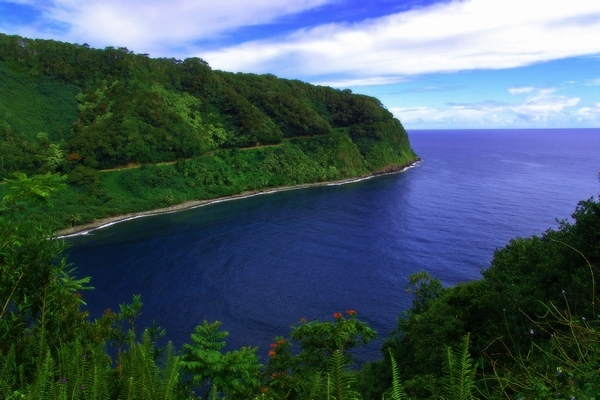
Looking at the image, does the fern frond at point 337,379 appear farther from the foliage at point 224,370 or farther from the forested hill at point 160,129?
the forested hill at point 160,129

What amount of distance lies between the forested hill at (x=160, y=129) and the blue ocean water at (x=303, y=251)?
8498 millimetres

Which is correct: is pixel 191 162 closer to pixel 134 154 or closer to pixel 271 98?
pixel 134 154

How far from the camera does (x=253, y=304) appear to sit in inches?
1188

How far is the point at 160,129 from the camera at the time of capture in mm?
69500

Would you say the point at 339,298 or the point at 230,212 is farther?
the point at 230,212

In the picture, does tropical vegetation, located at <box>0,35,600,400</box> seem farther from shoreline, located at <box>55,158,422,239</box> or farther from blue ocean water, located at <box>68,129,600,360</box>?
blue ocean water, located at <box>68,129,600,360</box>

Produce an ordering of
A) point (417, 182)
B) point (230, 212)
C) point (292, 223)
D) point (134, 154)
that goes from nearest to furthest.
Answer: point (292, 223) → point (230, 212) → point (134, 154) → point (417, 182)

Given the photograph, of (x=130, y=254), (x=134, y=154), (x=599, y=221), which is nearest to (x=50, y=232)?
(x=599, y=221)

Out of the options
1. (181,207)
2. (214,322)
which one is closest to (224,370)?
(214,322)

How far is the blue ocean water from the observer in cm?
2936

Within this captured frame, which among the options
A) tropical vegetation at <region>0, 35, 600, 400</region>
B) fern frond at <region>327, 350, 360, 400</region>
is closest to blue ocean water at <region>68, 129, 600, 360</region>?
tropical vegetation at <region>0, 35, 600, 400</region>

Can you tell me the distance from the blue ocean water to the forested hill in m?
8.50

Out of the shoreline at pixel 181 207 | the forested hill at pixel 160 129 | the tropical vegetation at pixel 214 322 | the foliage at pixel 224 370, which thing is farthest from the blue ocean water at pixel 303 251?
the foliage at pixel 224 370

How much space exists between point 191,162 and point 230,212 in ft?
55.5
